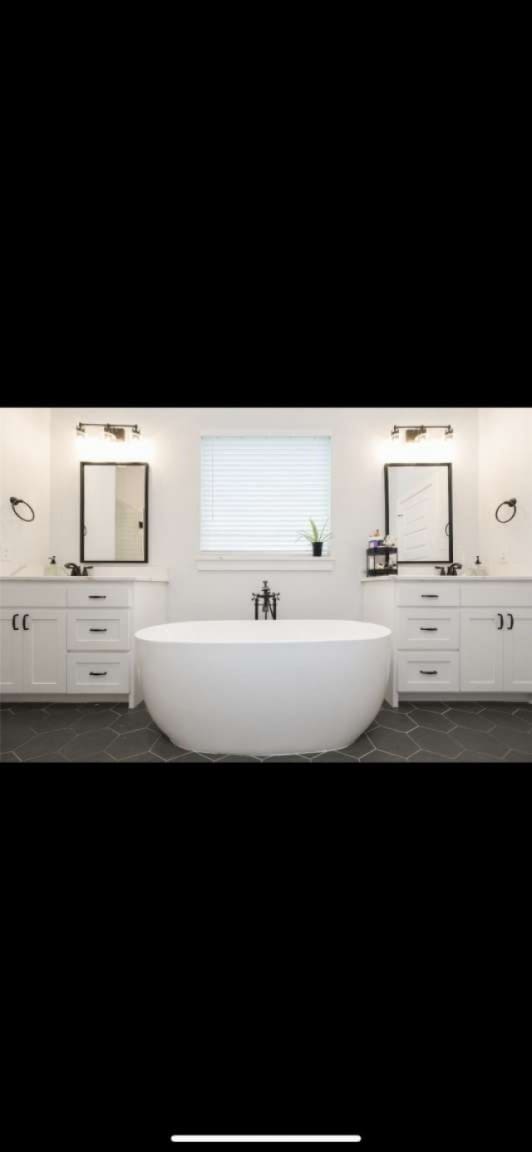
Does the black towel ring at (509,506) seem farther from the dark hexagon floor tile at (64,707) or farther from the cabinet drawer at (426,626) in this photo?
the dark hexagon floor tile at (64,707)

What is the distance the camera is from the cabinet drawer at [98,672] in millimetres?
2529

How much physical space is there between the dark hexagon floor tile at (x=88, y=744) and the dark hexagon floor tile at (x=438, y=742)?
1460 mm

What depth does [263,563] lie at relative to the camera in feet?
9.91

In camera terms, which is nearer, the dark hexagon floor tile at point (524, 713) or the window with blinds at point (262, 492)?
the dark hexagon floor tile at point (524, 713)

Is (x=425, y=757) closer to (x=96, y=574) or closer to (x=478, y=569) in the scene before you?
(x=478, y=569)

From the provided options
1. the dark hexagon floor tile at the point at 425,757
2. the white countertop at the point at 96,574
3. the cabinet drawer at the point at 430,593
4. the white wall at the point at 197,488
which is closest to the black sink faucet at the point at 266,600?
the white wall at the point at 197,488

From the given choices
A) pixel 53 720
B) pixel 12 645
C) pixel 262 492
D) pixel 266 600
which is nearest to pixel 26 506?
pixel 12 645

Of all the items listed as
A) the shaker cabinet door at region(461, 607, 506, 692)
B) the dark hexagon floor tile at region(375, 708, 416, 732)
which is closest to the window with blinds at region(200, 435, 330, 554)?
the shaker cabinet door at region(461, 607, 506, 692)

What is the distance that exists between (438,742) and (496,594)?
1.06 metres

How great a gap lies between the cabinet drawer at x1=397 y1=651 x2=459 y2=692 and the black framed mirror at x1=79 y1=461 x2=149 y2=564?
1.88 metres

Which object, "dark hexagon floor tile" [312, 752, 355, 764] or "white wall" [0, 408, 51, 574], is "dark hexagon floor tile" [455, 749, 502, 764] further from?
"white wall" [0, 408, 51, 574]

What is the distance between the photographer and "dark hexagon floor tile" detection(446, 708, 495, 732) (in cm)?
221
